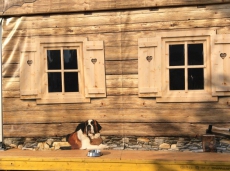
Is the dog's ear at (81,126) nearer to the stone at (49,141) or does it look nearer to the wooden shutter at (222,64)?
the stone at (49,141)

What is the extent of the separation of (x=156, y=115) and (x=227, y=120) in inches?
40.6

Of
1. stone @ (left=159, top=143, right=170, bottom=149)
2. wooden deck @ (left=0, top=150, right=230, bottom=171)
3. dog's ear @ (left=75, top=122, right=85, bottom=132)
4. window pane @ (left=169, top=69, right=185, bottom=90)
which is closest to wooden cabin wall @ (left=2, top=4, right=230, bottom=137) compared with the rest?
dog's ear @ (left=75, top=122, right=85, bottom=132)

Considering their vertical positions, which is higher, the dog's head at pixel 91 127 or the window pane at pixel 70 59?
the window pane at pixel 70 59

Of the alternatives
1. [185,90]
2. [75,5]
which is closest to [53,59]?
[75,5]

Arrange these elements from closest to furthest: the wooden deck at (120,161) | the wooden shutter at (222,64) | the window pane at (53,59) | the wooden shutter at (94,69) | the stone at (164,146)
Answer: the wooden deck at (120,161)
the wooden shutter at (222,64)
the stone at (164,146)
the wooden shutter at (94,69)
the window pane at (53,59)

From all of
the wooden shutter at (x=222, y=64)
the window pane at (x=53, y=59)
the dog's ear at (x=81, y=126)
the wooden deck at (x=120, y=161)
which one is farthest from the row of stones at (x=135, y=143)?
the window pane at (x=53, y=59)

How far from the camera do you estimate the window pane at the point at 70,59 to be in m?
4.40

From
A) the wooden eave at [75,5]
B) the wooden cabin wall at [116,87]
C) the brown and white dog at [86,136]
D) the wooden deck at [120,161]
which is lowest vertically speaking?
the wooden deck at [120,161]

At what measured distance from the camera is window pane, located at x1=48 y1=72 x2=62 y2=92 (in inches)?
174

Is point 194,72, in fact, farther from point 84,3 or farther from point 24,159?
point 24,159

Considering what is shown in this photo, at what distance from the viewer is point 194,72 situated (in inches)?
165

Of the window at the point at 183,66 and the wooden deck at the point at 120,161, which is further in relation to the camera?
the window at the point at 183,66

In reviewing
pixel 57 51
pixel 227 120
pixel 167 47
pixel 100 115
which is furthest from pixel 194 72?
pixel 57 51

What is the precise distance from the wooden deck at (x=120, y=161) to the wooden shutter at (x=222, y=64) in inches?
36.6
